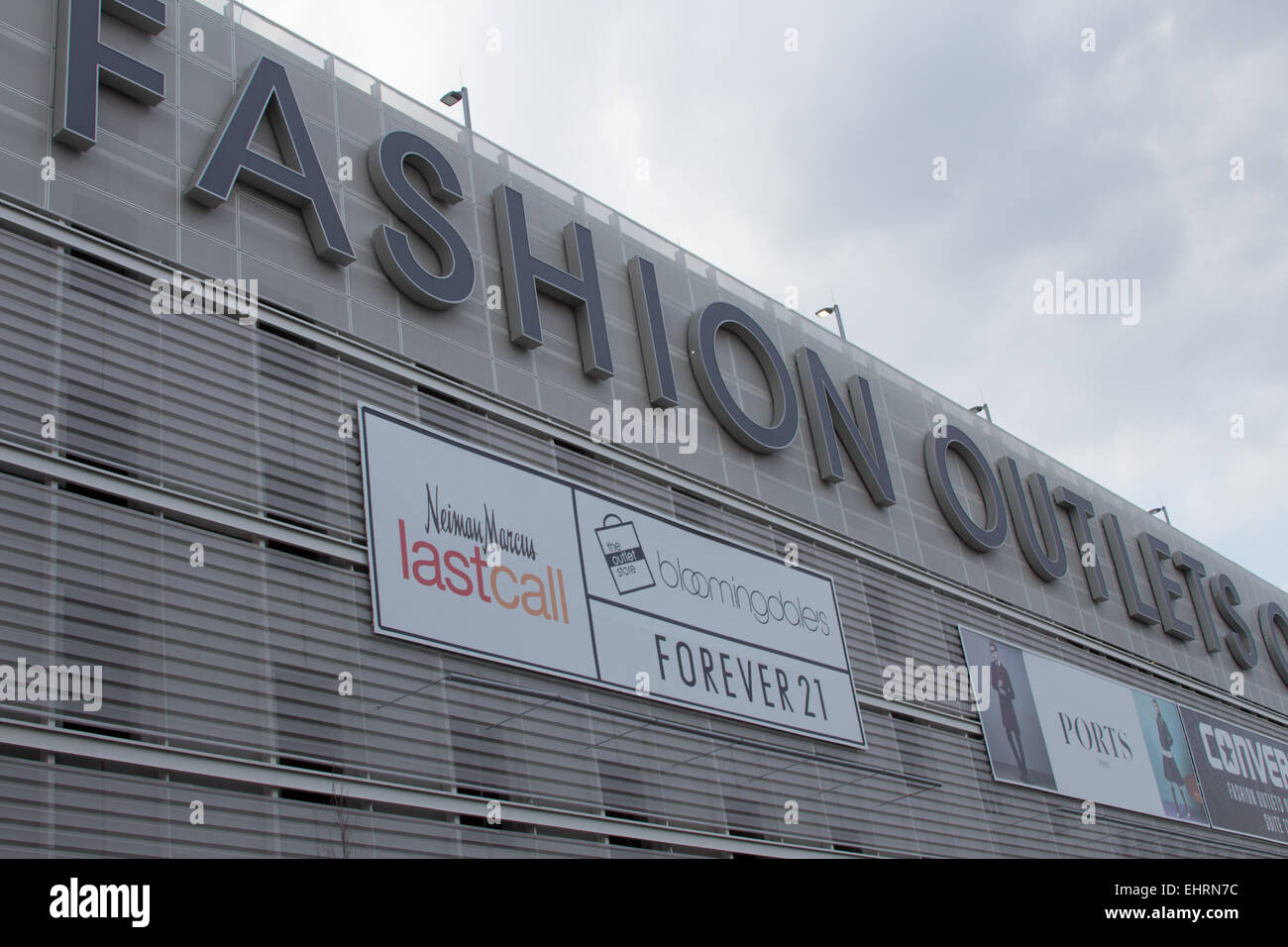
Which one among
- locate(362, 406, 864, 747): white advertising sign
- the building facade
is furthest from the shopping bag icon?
the building facade

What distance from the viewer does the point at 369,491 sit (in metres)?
18.3

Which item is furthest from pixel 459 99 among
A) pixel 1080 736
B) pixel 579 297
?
pixel 1080 736

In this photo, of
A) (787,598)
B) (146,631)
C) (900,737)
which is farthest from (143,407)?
(900,737)

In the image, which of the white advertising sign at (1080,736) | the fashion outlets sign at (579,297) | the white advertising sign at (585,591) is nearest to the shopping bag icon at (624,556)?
the white advertising sign at (585,591)

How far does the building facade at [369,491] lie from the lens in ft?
50.3

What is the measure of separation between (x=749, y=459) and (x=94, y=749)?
1396 cm

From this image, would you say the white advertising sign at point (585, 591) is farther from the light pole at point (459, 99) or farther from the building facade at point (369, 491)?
the light pole at point (459, 99)

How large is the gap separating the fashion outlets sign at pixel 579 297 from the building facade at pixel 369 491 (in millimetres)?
83

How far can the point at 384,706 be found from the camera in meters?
17.1

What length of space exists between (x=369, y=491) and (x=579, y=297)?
659 centimetres

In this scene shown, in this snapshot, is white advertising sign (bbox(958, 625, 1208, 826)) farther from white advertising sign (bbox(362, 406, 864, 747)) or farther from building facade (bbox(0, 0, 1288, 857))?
white advertising sign (bbox(362, 406, 864, 747))

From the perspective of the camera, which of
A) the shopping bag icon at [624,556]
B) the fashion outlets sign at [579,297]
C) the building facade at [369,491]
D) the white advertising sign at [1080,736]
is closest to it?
the building facade at [369,491]

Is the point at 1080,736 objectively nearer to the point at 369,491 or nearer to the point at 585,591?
the point at 585,591

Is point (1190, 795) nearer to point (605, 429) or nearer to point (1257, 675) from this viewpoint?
point (1257, 675)
